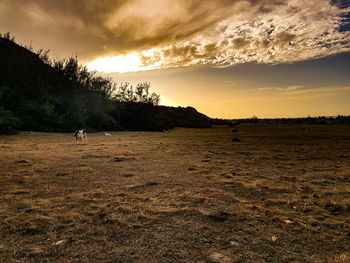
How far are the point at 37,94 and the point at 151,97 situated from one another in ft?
82.6

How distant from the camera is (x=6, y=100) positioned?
20578mm

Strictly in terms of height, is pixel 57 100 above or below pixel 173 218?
above

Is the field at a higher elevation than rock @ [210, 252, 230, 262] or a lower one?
lower

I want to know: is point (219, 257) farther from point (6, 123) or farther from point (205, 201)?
point (6, 123)

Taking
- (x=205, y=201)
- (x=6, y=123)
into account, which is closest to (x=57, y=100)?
(x=6, y=123)

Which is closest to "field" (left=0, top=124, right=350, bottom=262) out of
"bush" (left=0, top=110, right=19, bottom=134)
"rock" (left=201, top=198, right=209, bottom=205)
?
"rock" (left=201, top=198, right=209, bottom=205)

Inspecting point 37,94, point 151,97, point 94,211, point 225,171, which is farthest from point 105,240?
point 151,97

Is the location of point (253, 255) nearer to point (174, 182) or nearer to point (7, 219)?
point (174, 182)

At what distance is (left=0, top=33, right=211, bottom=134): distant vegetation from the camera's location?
830 inches

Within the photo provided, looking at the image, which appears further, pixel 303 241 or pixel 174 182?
pixel 174 182

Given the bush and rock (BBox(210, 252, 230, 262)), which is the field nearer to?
rock (BBox(210, 252, 230, 262))

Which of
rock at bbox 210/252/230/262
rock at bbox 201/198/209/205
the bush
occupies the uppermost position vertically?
the bush

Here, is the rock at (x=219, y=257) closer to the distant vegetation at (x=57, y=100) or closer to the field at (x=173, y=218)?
the field at (x=173, y=218)

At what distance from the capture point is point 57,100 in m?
25.9
